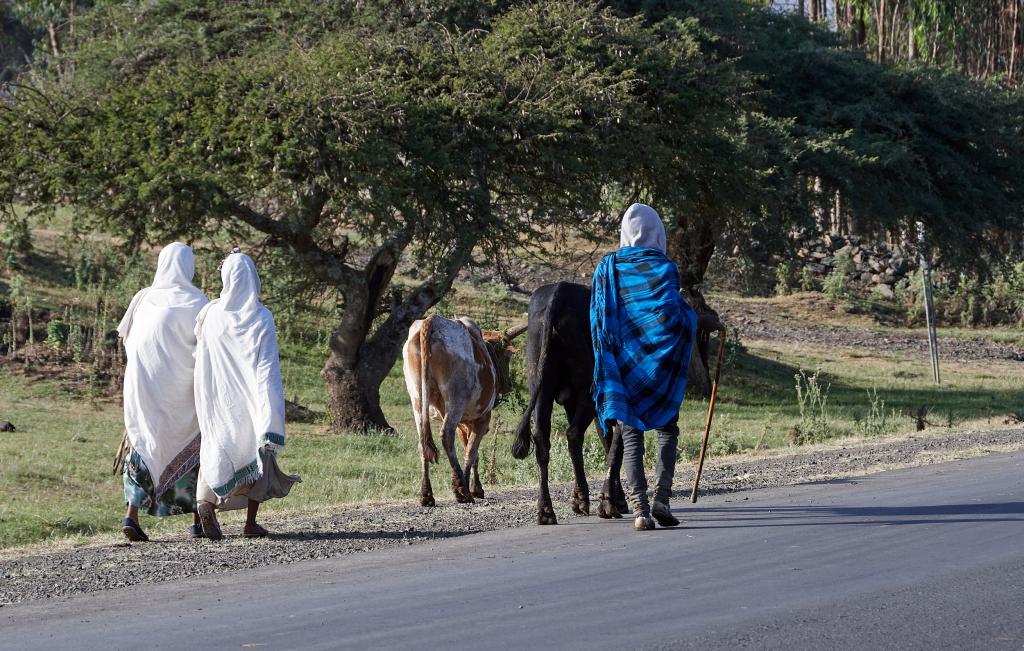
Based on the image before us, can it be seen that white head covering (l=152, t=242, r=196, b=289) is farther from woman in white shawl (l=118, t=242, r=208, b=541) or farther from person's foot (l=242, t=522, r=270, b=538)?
person's foot (l=242, t=522, r=270, b=538)

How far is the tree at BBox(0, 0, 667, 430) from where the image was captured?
1734 centimetres

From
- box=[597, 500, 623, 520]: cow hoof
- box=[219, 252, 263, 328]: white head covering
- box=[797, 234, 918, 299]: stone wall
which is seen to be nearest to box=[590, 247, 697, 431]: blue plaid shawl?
box=[597, 500, 623, 520]: cow hoof

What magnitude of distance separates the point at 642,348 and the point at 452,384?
127 inches

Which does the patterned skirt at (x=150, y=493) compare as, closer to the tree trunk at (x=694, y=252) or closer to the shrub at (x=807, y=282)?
the tree trunk at (x=694, y=252)

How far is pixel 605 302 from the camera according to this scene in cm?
993

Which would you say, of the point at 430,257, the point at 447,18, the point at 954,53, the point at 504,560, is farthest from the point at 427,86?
the point at 954,53

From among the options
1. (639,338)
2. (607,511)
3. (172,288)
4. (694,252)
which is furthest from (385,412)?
(639,338)

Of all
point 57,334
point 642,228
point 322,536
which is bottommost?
point 322,536

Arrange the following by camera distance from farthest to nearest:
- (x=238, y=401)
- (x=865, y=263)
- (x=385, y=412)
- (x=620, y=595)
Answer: (x=865, y=263) → (x=385, y=412) → (x=238, y=401) → (x=620, y=595)

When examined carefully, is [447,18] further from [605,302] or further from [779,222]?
[605,302]

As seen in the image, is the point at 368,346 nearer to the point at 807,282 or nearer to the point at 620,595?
the point at 620,595

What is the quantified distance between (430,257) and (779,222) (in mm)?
8810

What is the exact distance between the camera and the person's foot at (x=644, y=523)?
31.5 feet

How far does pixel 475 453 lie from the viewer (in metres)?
12.6
